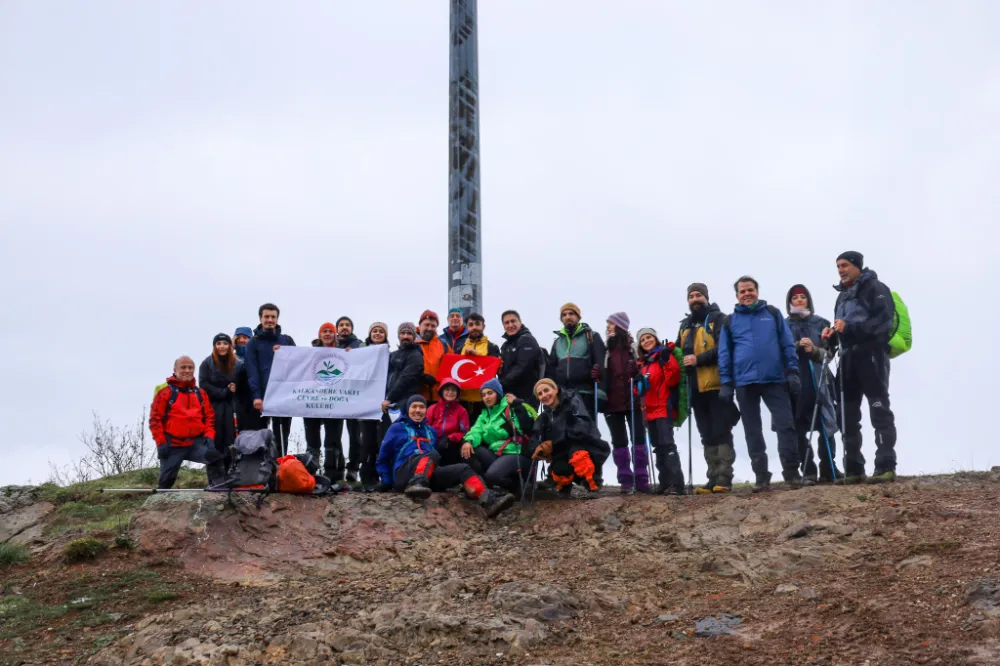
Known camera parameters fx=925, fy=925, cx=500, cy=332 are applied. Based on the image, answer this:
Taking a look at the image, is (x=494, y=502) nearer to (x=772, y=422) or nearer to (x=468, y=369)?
(x=468, y=369)

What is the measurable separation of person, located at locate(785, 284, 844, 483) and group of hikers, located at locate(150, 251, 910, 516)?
2 cm

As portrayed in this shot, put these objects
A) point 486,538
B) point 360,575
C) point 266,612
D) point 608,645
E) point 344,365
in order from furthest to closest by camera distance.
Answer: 1. point 344,365
2. point 486,538
3. point 360,575
4. point 266,612
5. point 608,645

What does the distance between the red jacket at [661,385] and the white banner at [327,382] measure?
336 cm

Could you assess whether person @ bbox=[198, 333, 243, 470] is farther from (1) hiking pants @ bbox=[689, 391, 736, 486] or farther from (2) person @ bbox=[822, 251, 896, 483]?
(2) person @ bbox=[822, 251, 896, 483]

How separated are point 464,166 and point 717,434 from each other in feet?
17.3

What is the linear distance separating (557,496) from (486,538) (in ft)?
5.11

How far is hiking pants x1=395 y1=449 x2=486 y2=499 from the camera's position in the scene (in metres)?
10.5

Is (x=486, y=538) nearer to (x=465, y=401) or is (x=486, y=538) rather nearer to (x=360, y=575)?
(x=360, y=575)

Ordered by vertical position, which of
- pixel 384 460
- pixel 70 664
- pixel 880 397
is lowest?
pixel 70 664

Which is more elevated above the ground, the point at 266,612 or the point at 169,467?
the point at 169,467

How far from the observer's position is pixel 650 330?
11141mm

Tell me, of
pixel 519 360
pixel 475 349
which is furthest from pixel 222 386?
pixel 519 360

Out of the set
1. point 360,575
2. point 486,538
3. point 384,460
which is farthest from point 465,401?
point 360,575

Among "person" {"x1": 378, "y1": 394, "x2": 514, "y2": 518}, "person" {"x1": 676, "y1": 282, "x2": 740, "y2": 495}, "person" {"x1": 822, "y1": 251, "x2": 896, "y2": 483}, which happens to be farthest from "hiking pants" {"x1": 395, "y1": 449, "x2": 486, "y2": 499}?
"person" {"x1": 822, "y1": 251, "x2": 896, "y2": 483}
